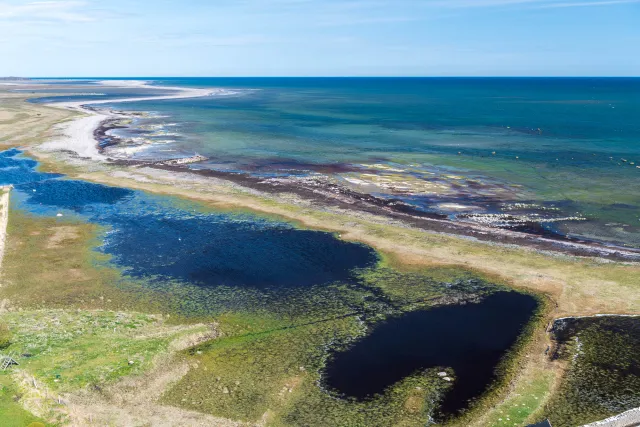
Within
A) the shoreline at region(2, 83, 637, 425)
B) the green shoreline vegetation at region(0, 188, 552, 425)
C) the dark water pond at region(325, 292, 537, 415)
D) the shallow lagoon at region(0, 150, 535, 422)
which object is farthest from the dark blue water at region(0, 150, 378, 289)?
the dark water pond at region(325, 292, 537, 415)

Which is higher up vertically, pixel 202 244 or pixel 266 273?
pixel 202 244

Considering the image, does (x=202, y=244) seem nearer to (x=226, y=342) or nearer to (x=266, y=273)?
(x=266, y=273)

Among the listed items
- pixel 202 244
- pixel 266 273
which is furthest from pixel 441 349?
pixel 202 244

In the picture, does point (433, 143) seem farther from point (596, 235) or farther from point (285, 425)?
point (285, 425)

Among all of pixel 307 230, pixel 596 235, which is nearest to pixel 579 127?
pixel 596 235

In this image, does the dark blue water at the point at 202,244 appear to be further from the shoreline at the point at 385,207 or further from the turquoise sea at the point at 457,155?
the turquoise sea at the point at 457,155

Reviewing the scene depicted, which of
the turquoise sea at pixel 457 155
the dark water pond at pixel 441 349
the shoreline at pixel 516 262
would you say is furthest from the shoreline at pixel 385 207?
the dark water pond at pixel 441 349
